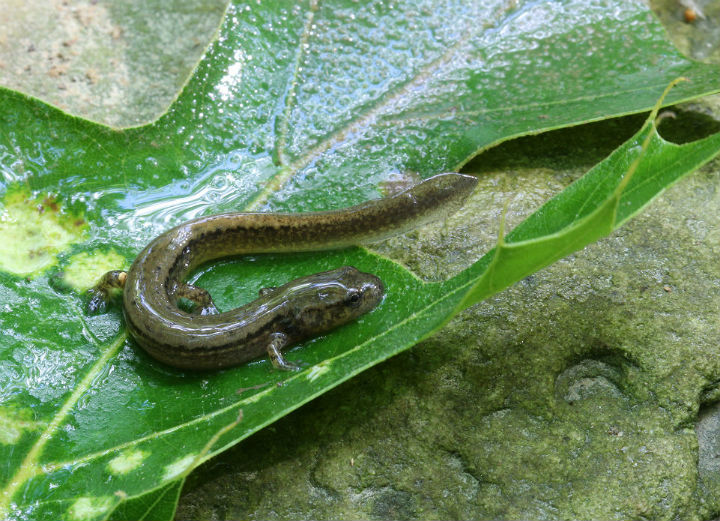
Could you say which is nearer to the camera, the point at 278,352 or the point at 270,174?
the point at 278,352

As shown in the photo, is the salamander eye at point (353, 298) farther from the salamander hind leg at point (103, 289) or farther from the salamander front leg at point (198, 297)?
the salamander hind leg at point (103, 289)

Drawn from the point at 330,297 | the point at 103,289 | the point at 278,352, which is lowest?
the point at 278,352

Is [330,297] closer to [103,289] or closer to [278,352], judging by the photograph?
[278,352]

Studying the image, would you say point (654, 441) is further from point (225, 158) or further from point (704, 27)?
point (704, 27)

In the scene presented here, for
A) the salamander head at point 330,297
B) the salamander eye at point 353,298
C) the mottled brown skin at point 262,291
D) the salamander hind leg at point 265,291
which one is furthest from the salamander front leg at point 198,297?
the salamander eye at point 353,298

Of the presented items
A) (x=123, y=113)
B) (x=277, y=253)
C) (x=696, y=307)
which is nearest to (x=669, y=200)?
(x=696, y=307)

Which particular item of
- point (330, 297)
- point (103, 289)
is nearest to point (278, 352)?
point (330, 297)

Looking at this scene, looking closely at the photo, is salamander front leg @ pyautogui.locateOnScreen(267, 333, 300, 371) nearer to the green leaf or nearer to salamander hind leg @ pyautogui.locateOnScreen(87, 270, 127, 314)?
the green leaf
